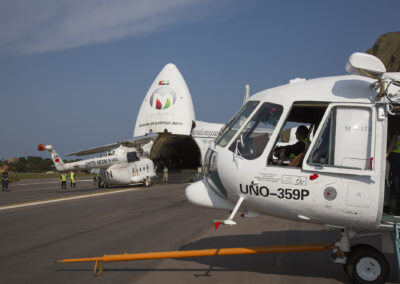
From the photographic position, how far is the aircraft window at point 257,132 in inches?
205

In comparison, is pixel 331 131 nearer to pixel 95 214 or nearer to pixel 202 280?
pixel 202 280

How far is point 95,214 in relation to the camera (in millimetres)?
12211

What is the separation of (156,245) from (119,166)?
1851 centimetres

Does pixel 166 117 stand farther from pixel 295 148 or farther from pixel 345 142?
pixel 345 142

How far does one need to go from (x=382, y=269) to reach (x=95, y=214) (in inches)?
374

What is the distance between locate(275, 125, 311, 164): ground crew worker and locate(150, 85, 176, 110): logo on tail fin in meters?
16.7

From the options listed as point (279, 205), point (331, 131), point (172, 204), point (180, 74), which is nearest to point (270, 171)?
point (279, 205)

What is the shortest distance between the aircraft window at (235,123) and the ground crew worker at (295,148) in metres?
0.73

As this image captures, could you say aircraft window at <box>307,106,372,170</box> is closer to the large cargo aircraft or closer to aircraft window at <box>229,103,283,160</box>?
aircraft window at <box>229,103,283,160</box>

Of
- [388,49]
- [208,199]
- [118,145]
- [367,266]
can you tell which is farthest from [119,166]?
[388,49]

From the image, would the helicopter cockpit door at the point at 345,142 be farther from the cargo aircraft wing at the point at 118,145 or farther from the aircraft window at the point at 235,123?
the cargo aircraft wing at the point at 118,145

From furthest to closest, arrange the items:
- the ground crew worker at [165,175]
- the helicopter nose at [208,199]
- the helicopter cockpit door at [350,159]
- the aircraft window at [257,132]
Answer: the ground crew worker at [165,175] < the helicopter nose at [208,199] < the aircraft window at [257,132] < the helicopter cockpit door at [350,159]

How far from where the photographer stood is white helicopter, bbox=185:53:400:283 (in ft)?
15.2

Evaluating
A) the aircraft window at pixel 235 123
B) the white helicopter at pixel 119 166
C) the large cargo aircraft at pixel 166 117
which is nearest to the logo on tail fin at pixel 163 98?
the large cargo aircraft at pixel 166 117
